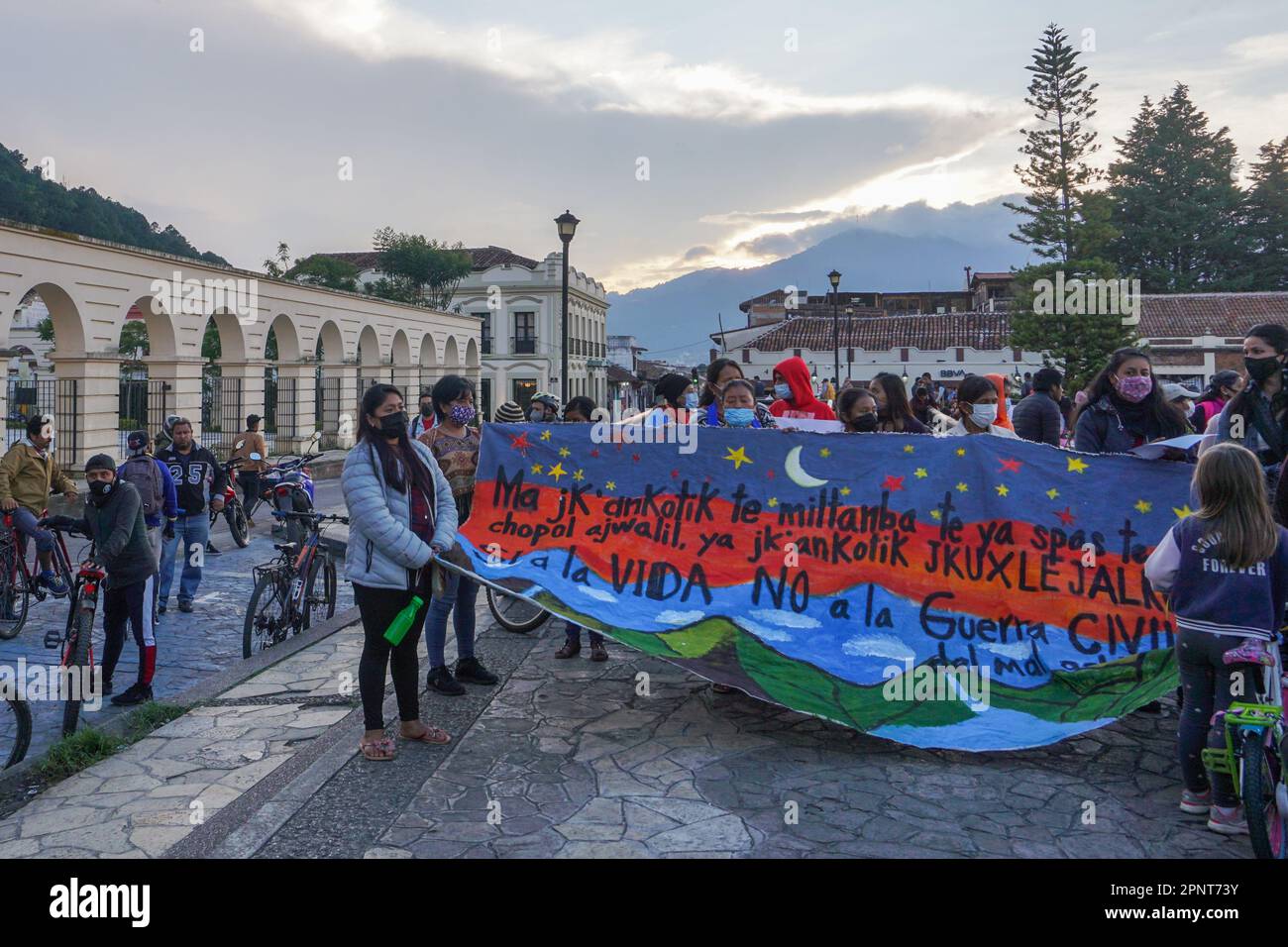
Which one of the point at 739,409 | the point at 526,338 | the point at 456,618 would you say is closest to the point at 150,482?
the point at 456,618

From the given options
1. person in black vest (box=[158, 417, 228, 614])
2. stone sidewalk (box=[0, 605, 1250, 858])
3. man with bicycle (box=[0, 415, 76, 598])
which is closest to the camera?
stone sidewalk (box=[0, 605, 1250, 858])

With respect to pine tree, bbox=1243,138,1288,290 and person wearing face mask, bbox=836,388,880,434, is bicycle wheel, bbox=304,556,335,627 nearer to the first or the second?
person wearing face mask, bbox=836,388,880,434

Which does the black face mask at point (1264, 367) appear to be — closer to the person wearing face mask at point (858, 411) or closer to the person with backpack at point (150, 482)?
the person wearing face mask at point (858, 411)

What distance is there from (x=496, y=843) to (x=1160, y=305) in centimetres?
6073

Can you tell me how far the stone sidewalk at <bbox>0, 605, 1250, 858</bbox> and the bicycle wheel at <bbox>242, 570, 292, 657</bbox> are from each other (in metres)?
1.43

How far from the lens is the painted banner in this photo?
541cm

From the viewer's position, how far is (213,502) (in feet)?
35.6

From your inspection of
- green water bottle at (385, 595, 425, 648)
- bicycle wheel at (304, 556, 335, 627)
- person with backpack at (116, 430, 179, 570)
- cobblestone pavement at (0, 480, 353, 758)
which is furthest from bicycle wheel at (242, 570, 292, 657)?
green water bottle at (385, 595, 425, 648)

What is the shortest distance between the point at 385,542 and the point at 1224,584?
382cm

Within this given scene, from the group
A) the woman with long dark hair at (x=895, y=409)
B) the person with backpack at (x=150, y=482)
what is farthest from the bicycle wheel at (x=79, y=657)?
the woman with long dark hair at (x=895, y=409)

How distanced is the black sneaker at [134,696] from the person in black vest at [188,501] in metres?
3.16

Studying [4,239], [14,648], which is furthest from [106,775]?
[4,239]
